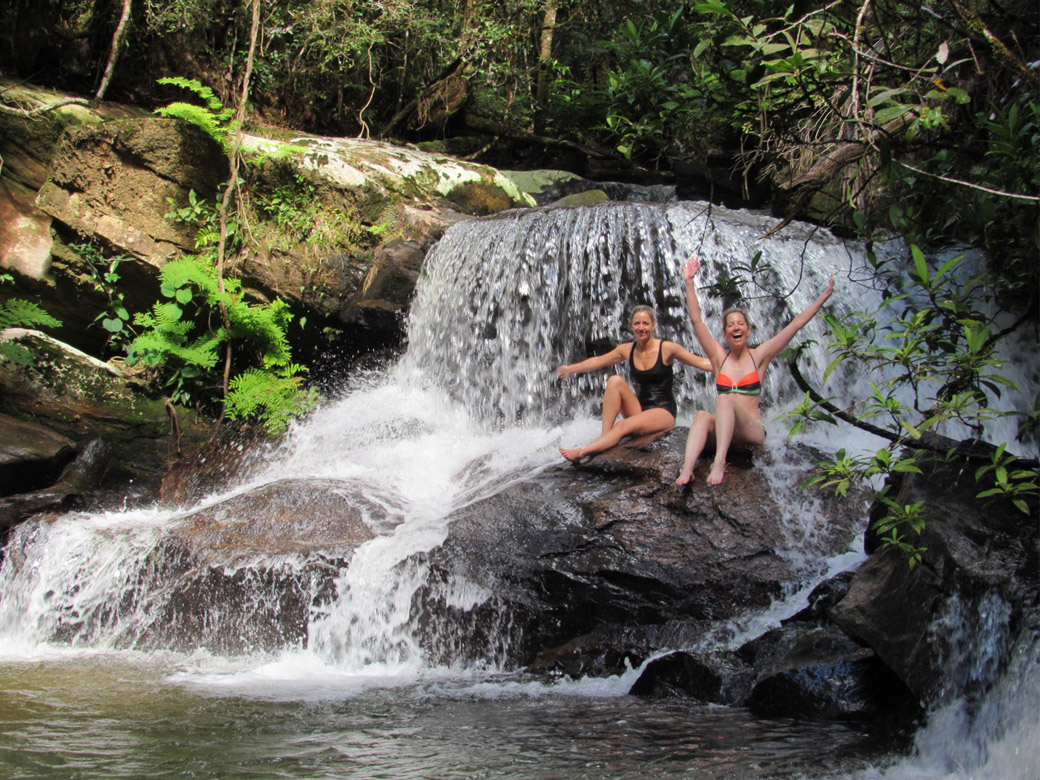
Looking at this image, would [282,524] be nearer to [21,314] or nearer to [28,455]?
[28,455]

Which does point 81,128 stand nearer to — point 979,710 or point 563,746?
point 563,746

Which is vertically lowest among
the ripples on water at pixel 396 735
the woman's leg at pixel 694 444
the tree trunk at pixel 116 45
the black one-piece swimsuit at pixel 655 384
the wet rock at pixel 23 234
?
the ripples on water at pixel 396 735

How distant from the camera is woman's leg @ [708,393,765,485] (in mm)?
5453

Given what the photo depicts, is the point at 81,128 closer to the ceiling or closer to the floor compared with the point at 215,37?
closer to the floor

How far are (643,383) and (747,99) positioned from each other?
3.05 metres

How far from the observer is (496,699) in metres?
4.28

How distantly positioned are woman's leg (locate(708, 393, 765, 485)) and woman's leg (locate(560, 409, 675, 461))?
0.59 m

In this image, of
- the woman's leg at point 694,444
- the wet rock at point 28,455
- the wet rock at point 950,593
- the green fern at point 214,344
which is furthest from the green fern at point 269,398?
the wet rock at point 950,593

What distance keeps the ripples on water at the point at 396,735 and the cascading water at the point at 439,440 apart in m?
0.32

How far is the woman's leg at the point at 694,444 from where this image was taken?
5.42 metres

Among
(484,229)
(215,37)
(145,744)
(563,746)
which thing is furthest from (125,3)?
(563,746)

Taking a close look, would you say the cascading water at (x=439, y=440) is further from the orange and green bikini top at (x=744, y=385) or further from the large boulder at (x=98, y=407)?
the large boulder at (x=98, y=407)

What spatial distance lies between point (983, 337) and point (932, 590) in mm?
1193

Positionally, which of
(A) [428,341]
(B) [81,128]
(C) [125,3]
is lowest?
(A) [428,341]
